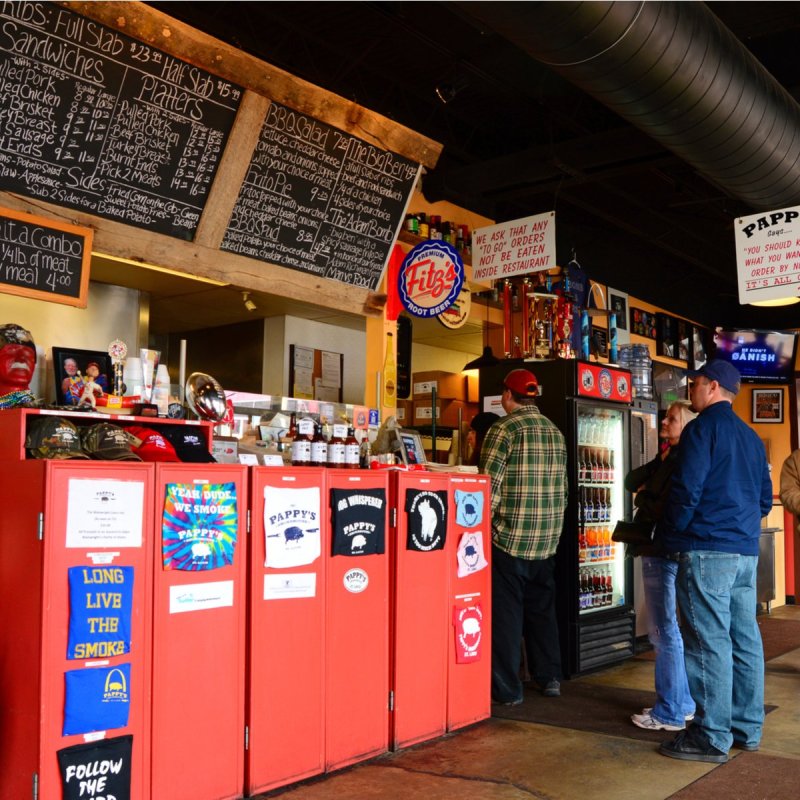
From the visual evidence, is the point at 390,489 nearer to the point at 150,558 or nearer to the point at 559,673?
the point at 150,558

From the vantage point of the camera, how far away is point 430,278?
6.11 metres

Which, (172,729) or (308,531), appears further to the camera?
(308,531)

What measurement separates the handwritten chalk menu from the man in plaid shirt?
251cm

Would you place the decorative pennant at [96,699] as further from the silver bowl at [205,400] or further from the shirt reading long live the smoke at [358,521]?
the silver bowl at [205,400]

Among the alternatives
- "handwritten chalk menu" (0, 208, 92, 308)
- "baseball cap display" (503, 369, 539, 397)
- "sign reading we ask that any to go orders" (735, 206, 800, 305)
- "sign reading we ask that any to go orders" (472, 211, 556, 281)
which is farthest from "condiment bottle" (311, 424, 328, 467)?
"sign reading we ask that any to go orders" (735, 206, 800, 305)

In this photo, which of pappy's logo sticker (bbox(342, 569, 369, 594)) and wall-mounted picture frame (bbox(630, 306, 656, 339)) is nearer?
pappy's logo sticker (bbox(342, 569, 369, 594))

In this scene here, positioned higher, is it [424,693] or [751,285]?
[751,285]

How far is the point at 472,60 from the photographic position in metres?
6.30

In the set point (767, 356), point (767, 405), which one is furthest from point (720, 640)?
point (767, 405)

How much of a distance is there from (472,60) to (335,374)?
2719 mm

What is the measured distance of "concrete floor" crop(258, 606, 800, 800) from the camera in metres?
3.70

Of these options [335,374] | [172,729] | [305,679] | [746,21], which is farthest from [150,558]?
[746,21]

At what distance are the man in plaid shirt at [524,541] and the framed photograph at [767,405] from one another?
7791mm

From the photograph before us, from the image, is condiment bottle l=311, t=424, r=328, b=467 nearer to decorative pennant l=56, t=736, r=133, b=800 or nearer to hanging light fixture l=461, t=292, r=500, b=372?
decorative pennant l=56, t=736, r=133, b=800
